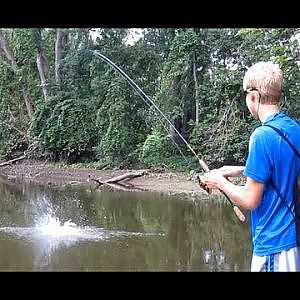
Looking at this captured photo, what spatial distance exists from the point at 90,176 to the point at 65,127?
319 centimetres

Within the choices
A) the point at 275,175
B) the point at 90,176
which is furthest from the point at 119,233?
the point at 90,176

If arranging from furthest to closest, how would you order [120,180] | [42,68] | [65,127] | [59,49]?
1. [59,49]
2. [42,68]
3. [65,127]
4. [120,180]

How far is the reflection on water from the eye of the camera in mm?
5281

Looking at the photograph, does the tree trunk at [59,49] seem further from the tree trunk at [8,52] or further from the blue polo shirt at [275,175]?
the blue polo shirt at [275,175]

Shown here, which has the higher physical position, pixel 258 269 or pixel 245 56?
pixel 245 56

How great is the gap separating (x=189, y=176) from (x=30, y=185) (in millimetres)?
3940

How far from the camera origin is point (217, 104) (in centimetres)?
1443

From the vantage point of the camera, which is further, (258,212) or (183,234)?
(183,234)

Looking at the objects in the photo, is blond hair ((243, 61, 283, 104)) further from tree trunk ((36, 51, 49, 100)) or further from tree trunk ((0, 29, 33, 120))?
tree trunk ((0, 29, 33, 120))

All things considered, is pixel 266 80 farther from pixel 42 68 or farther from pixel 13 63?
pixel 13 63

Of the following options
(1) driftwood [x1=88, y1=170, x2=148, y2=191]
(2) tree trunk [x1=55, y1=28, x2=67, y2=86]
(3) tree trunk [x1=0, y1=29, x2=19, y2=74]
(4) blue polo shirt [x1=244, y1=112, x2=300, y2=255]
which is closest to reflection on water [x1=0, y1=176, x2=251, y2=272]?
(1) driftwood [x1=88, y1=170, x2=148, y2=191]

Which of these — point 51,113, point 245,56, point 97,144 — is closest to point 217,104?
point 245,56

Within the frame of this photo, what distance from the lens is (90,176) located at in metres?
14.3
